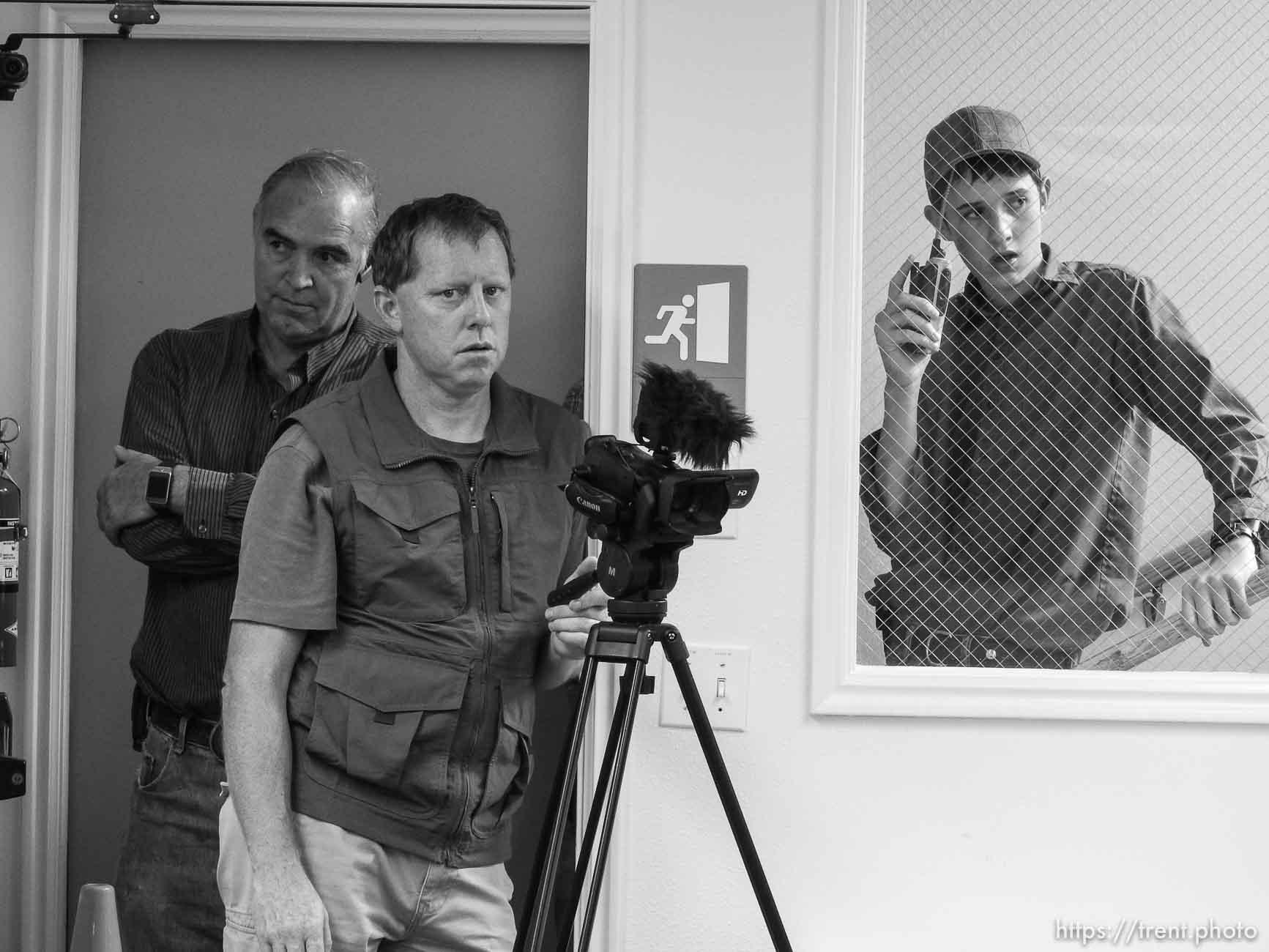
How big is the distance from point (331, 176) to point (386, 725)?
3.55 feet

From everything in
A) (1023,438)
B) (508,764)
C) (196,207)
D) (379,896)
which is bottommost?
(379,896)

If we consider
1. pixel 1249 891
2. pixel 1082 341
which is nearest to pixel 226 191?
pixel 1082 341

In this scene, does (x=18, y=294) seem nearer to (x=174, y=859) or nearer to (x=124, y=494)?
(x=124, y=494)

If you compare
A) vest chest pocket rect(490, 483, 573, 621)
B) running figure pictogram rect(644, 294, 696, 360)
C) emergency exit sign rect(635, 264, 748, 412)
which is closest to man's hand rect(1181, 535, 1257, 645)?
emergency exit sign rect(635, 264, 748, 412)

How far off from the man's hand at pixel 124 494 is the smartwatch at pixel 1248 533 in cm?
161

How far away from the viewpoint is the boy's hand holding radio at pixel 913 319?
1.84 m

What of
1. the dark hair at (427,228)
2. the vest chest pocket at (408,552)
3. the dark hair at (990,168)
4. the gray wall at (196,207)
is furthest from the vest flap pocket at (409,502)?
the dark hair at (990,168)

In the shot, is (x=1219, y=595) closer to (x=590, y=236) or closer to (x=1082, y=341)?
(x=1082, y=341)

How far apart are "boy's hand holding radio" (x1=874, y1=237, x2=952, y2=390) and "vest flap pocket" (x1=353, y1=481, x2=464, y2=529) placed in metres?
0.71

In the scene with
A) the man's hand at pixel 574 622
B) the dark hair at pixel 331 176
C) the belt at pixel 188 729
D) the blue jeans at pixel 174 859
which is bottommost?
the blue jeans at pixel 174 859

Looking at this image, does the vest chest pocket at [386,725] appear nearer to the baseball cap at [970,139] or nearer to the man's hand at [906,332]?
the man's hand at [906,332]

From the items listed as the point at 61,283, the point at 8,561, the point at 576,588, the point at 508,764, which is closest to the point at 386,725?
the point at 508,764

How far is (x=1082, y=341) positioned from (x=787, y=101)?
22.2 inches

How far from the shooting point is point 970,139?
1.85 m
